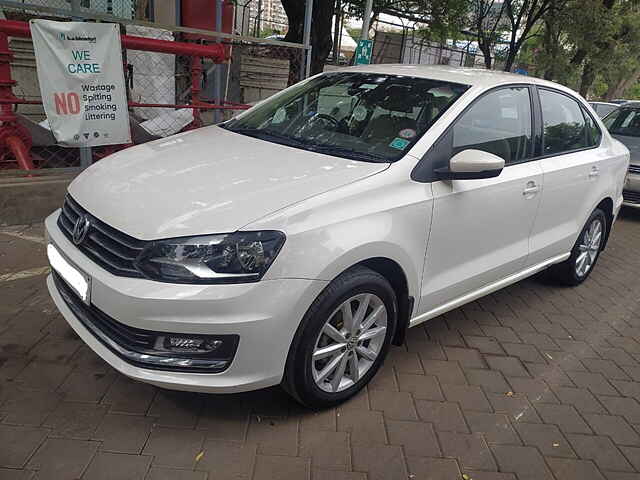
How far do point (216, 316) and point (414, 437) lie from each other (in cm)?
124

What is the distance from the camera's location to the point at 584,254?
479 centimetres

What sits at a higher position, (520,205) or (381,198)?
(381,198)

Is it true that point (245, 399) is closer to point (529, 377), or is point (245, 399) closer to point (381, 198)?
point (381, 198)

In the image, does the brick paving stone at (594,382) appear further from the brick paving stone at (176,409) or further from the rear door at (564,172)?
the brick paving stone at (176,409)

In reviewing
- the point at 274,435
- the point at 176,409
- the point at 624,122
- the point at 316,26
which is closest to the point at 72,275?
the point at 176,409

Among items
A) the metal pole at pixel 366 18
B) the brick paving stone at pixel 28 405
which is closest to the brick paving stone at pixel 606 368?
the brick paving stone at pixel 28 405

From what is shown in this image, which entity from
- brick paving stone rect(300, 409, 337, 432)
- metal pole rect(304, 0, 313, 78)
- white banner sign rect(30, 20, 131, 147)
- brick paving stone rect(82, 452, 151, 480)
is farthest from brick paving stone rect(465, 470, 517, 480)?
metal pole rect(304, 0, 313, 78)

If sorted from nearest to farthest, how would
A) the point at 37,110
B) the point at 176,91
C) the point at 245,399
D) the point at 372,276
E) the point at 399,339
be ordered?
the point at 372,276, the point at 245,399, the point at 399,339, the point at 37,110, the point at 176,91

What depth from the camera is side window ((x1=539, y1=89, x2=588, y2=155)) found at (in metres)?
3.87

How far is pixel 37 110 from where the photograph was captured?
7004 millimetres

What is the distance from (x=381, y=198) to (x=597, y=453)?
1711 mm

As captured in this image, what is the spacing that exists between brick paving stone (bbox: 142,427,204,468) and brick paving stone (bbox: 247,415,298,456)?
0.85 feet

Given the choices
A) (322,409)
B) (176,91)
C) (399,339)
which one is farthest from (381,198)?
(176,91)

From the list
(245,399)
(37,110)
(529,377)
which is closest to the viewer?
(245,399)
